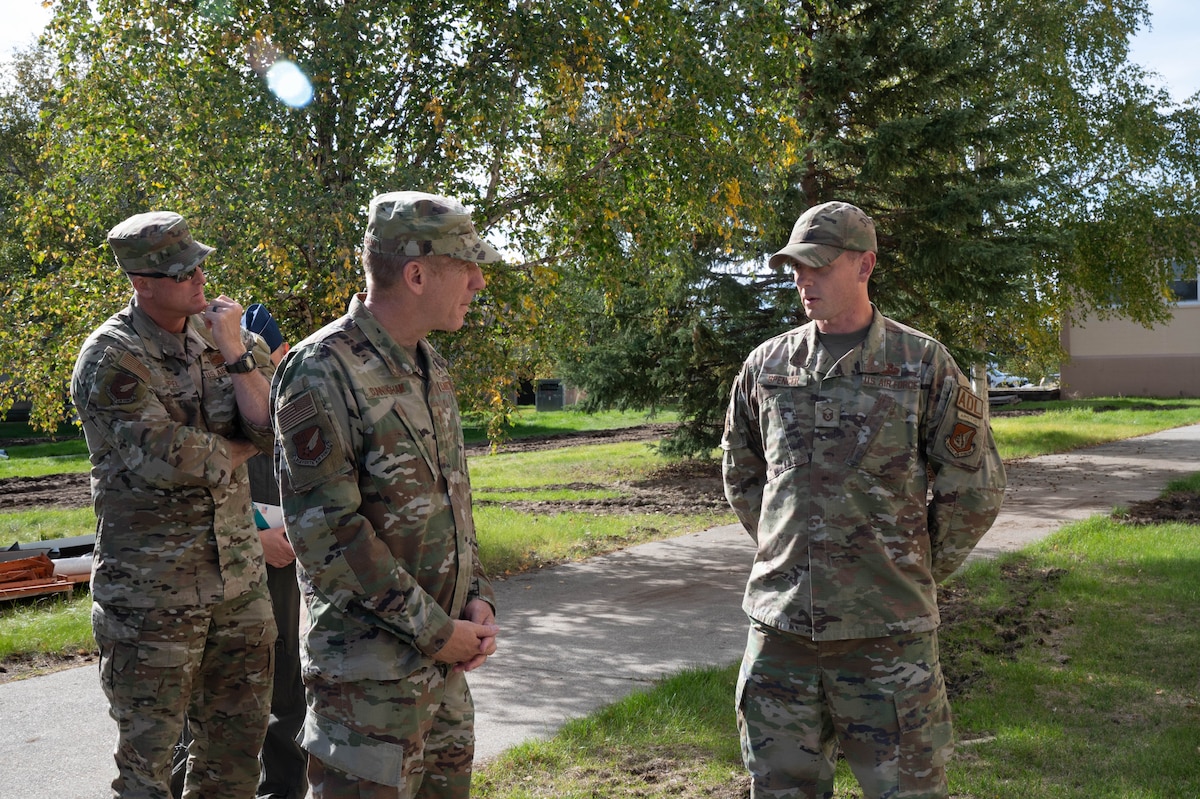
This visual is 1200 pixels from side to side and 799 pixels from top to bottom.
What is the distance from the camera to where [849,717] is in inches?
123

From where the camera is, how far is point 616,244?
1059 centimetres

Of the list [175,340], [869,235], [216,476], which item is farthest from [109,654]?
[869,235]

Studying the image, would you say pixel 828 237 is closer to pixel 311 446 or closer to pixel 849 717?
pixel 849 717

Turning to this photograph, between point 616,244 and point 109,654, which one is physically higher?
point 616,244

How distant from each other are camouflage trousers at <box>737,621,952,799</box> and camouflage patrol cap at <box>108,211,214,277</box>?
2.22 metres

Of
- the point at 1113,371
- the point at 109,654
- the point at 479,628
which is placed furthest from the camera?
the point at 1113,371

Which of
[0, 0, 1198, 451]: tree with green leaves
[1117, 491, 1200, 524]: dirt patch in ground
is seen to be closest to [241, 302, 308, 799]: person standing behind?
[0, 0, 1198, 451]: tree with green leaves

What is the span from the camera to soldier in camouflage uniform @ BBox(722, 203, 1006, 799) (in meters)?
3.12

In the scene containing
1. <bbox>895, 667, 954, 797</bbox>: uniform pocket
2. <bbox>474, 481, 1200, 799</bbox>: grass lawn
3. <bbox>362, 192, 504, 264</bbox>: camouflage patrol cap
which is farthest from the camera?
<bbox>474, 481, 1200, 799</bbox>: grass lawn

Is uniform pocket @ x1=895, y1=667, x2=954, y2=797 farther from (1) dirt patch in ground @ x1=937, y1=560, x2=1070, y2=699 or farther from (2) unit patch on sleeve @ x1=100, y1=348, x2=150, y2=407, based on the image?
(1) dirt patch in ground @ x1=937, y1=560, x2=1070, y2=699

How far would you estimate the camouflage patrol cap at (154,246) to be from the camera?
10.9 feet

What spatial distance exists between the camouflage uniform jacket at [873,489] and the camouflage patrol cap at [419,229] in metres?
1.22

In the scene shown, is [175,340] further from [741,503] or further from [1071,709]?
[1071,709]

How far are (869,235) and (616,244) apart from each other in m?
7.33
